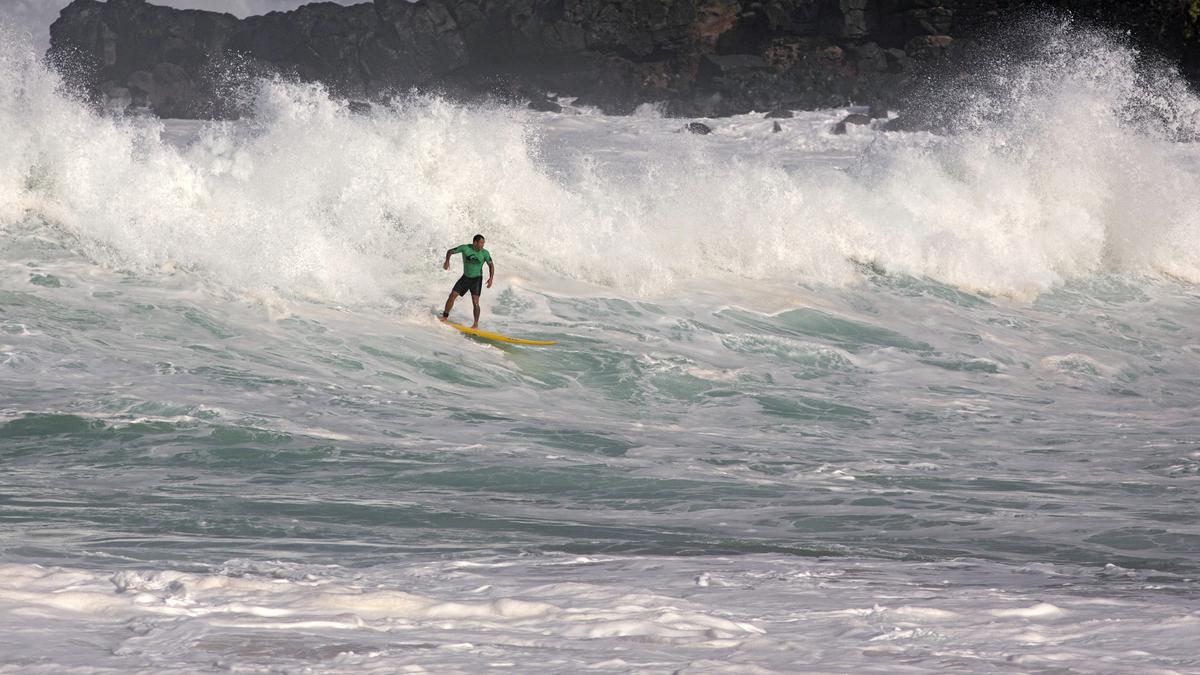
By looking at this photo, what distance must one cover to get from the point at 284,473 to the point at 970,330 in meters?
9.99

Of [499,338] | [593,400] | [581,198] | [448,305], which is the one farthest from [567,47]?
[593,400]

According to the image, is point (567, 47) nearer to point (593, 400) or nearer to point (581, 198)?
point (581, 198)

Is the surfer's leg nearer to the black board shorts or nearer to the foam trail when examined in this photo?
the black board shorts

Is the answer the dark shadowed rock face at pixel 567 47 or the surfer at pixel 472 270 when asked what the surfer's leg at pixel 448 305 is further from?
the dark shadowed rock face at pixel 567 47

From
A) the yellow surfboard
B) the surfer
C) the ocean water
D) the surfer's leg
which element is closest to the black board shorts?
the surfer

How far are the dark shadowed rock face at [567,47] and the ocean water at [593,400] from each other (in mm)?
51531

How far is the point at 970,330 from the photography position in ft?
49.7

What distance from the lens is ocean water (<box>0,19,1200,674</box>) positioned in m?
4.05

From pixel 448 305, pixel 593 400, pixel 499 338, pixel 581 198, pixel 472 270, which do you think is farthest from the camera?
pixel 581 198

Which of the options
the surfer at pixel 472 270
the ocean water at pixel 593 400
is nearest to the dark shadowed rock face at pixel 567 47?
the ocean water at pixel 593 400

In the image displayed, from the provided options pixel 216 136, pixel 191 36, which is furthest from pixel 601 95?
pixel 216 136

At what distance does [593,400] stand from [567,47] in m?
84.8

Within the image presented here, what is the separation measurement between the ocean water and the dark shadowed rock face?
169ft

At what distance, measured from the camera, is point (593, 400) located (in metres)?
10.7
